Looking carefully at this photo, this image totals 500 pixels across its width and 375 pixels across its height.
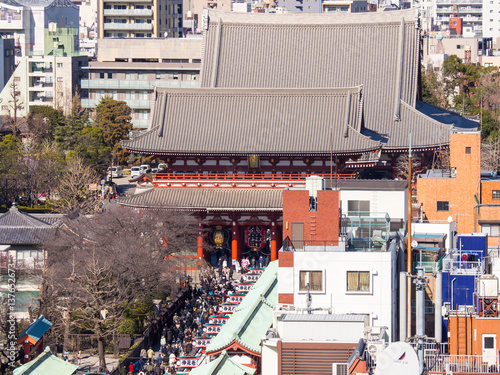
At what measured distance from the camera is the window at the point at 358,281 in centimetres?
4506

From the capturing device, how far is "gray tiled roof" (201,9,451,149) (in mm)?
88688

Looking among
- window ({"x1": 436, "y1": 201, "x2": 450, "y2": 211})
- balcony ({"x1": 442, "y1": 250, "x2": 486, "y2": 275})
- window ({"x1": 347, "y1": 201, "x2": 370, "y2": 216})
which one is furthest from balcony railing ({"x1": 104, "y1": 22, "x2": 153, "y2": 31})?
balcony ({"x1": 442, "y1": 250, "x2": 486, "y2": 275})

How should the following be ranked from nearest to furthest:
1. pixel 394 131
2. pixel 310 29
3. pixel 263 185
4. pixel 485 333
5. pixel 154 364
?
pixel 485 333 < pixel 154 364 < pixel 263 185 < pixel 394 131 < pixel 310 29

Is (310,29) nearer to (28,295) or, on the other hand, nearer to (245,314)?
(28,295)

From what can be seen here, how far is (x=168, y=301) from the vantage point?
2522 inches

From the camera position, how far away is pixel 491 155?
95750 millimetres

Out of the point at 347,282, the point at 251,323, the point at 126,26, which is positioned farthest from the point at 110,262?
the point at 126,26

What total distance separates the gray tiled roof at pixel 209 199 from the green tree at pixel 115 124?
4332 centimetres

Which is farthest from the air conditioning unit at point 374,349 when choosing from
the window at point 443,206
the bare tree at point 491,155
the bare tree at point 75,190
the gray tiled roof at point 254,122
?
the bare tree at point 491,155

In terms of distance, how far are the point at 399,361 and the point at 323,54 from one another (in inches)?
2269

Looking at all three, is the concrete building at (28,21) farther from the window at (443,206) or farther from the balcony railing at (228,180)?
the window at (443,206)

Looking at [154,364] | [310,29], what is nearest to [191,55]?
[310,29]

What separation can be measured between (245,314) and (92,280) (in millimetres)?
10099

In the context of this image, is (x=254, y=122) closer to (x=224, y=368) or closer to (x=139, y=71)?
(x=224, y=368)
